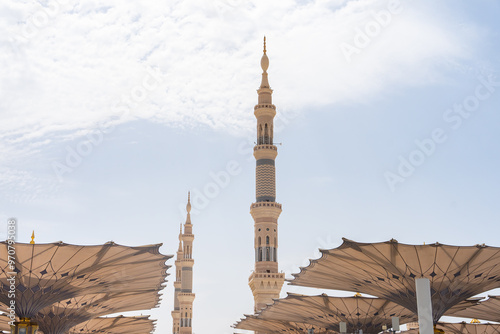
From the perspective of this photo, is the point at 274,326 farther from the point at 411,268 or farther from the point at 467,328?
the point at 411,268

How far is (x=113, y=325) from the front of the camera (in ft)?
186

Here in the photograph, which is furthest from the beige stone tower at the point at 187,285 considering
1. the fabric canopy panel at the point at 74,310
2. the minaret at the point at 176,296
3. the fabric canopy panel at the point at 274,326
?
the fabric canopy panel at the point at 74,310

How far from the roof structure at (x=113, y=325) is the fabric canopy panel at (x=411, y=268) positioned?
2546 centimetres

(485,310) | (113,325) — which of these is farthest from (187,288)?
(485,310)

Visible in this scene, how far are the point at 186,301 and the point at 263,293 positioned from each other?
147 ft

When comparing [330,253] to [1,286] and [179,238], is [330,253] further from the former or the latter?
[179,238]

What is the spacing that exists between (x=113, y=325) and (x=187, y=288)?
5126cm

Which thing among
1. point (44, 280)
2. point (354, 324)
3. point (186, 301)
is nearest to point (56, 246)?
point (44, 280)

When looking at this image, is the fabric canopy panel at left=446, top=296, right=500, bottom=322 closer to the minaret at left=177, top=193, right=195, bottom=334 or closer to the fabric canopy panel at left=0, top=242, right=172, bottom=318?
the fabric canopy panel at left=0, top=242, right=172, bottom=318

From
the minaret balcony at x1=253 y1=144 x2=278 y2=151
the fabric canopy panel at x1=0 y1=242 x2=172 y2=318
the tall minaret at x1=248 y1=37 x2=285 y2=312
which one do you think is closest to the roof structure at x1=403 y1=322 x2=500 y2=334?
the tall minaret at x1=248 y1=37 x2=285 y2=312

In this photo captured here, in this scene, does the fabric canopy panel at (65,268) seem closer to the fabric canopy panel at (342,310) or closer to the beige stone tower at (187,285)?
the fabric canopy panel at (342,310)

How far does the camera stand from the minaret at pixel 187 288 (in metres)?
105

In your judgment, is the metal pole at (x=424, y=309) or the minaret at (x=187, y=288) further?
the minaret at (x=187, y=288)

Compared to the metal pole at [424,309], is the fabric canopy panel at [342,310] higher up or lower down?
higher up
